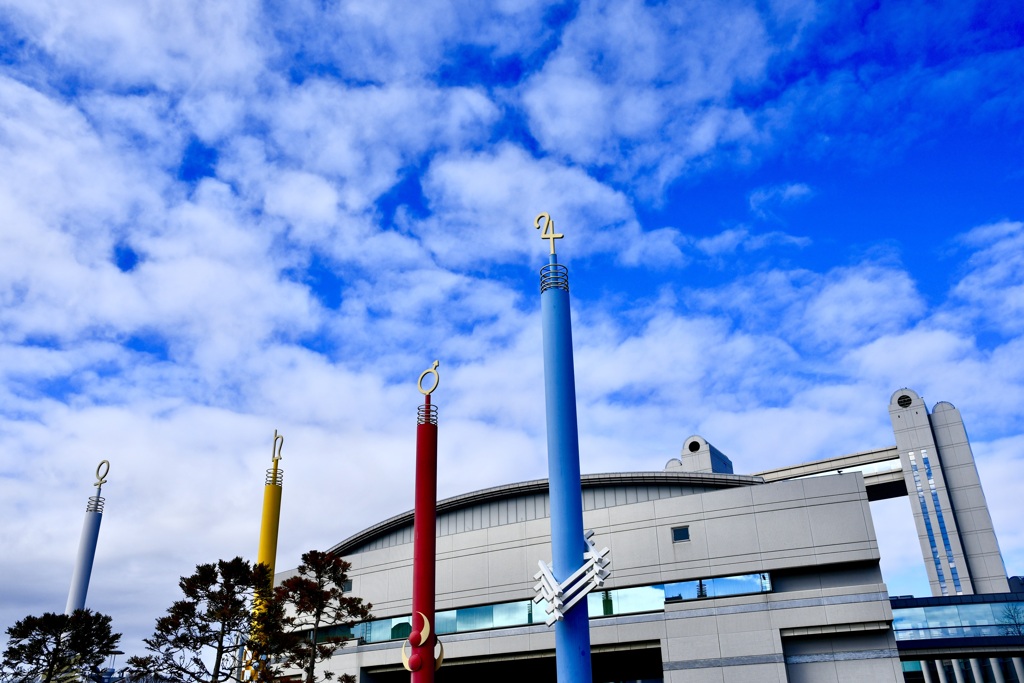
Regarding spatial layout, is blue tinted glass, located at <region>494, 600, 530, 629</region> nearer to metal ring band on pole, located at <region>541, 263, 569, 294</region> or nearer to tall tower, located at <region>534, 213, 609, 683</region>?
tall tower, located at <region>534, 213, 609, 683</region>

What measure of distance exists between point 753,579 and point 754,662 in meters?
3.58

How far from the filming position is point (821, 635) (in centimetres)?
3206

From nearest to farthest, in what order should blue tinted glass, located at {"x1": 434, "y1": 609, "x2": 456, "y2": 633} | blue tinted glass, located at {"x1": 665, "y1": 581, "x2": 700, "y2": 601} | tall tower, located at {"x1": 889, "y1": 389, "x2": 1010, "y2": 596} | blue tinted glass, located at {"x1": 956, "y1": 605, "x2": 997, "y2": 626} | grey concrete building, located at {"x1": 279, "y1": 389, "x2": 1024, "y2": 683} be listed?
grey concrete building, located at {"x1": 279, "y1": 389, "x2": 1024, "y2": 683} → blue tinted glass, located at {"x1": 665, "y1": 581, "x2": 700, "y2": 601} → blue tinted glass, located at {"x1": 434, "y1": 609, "x2": 456, "y2": 633} → blue tinted glass, located at {"x1": 956, "y1": 605, "x2": 997, "y2": 626} → tall tower, located at {"x1": 889, "y1": 389, "x2": 1010, "y2": 596}

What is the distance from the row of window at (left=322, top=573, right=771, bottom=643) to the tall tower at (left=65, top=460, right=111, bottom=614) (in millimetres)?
18800

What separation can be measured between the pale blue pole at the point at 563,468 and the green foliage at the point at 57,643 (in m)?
21.0

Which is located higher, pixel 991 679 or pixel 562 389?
pixel 562 389

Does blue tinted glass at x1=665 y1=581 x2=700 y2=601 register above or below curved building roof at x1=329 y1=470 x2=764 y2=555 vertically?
below

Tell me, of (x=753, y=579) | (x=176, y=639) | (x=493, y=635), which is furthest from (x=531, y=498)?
(x=176, y=639)

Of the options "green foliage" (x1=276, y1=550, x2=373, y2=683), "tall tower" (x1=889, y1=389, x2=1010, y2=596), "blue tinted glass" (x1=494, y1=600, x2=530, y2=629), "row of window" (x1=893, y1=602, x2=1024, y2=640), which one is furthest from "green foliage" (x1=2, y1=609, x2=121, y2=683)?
"tall tower" (x1=889, y1=389, x2=1010, y2=596)

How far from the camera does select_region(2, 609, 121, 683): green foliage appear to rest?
3191 cm

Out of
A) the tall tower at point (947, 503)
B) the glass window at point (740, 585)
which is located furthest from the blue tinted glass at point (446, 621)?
the tall tower at point (947, 503)

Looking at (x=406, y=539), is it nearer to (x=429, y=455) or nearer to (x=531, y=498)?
(x=531, y=498)

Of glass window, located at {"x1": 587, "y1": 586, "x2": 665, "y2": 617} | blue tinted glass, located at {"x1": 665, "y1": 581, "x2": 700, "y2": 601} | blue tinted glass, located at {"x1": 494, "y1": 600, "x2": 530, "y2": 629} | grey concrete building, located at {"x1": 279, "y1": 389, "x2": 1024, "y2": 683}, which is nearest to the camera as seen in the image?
grey concrete building, located at {"x1": 279, "y1": 389, "x2": 1024, "y2": 683}

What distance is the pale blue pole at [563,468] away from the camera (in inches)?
878
